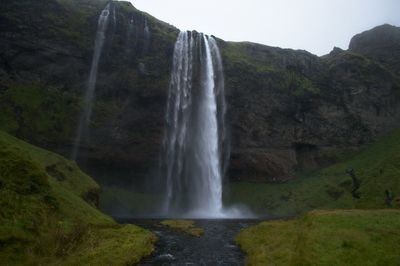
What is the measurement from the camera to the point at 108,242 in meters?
32.8

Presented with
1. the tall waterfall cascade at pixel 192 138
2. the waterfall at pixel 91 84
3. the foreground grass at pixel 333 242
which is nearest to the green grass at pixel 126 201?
the tall waterfall cascade at pixel 192 138

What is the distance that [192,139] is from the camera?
8481cm

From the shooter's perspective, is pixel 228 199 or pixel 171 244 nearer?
pixel 171 244

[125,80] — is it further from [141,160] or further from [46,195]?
[46,195]

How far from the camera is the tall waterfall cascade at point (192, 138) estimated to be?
82375mm

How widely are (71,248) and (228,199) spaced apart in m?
60.0

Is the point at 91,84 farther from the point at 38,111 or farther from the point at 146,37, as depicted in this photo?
the point at 146,37

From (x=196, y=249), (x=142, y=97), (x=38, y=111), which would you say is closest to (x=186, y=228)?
(x=196, y=249)

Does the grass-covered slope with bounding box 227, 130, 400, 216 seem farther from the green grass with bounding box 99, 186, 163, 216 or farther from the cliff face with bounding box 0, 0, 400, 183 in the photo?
the green grass with bounding box 99, 186, 163, 216

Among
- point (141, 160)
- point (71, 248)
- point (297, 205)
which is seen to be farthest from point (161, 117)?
point (71, 248)

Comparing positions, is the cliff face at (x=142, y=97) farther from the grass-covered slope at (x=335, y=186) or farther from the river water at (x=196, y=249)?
the river water at (x=196, y=249)


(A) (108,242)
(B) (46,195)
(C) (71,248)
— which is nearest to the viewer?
(C) (71,248)

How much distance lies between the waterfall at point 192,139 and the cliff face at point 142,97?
2736 millimetres

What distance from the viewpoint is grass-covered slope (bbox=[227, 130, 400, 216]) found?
68.6 m
